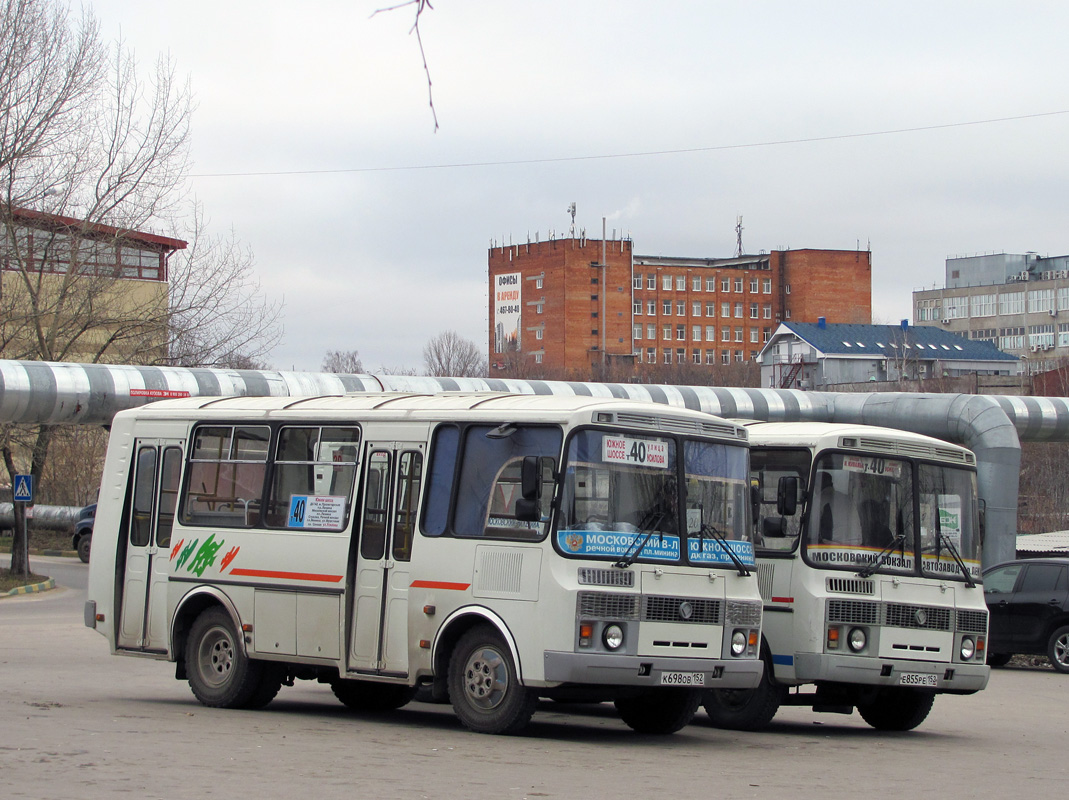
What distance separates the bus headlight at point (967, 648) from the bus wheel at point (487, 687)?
14.6ft

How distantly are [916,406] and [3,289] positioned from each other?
71.6ft

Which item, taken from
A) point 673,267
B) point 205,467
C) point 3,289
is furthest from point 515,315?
point 205,467

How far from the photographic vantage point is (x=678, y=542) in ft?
37.0

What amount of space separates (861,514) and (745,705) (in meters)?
2.11

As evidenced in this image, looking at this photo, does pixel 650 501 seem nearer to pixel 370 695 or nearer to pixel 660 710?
pixel 660 710

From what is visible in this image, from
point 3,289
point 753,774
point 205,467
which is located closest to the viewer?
point 753,774

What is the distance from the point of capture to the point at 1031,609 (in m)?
21.0

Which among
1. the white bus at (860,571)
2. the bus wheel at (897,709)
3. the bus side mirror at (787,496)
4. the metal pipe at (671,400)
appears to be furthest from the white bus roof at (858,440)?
the metal pipe at (671,400)

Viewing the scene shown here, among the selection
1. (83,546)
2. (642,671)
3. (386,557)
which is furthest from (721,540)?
(83,546)

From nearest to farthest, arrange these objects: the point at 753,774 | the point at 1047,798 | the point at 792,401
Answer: the point at 1047,798 → the point at 753,774 → the point at 792,401

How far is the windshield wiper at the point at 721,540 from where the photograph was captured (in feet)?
37.7

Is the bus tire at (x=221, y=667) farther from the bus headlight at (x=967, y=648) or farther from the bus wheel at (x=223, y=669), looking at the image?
the bus headlight at (x=967, y=648)

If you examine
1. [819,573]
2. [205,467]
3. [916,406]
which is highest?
[916,406]

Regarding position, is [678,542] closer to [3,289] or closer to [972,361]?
[3,289]
